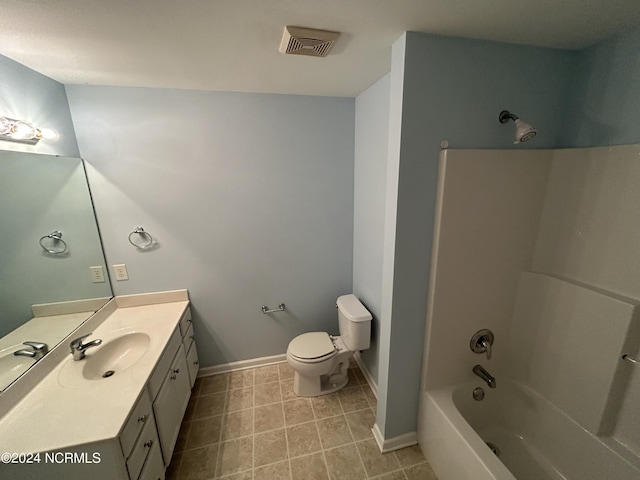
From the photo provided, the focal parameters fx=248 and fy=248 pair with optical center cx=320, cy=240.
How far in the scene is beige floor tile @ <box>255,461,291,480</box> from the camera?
1435 millimetres

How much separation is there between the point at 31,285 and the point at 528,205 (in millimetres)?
2755

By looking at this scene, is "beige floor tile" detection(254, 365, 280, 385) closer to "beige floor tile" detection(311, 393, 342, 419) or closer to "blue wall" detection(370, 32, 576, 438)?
"beige floor tile" detection(311, 393, 342, 419)

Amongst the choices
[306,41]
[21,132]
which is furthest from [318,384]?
[21,132]

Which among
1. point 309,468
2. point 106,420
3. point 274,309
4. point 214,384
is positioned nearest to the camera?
point 106,420

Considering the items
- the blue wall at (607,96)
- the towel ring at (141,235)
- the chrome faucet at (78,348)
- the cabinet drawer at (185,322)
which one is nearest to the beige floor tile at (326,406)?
the cabinet drawer at (185,322)

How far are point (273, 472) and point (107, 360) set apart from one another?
120cm

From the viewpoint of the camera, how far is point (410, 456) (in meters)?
1.54

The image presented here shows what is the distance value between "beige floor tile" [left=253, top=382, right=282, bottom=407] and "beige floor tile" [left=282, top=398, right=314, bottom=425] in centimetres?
10

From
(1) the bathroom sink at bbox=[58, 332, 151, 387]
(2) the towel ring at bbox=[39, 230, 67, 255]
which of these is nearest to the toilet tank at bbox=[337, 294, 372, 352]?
(1) the bathroom sink at bbox=[58, 332, 151, 387]

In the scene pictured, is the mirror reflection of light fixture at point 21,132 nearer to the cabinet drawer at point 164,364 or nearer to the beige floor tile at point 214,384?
the cabinet drawer at point 164,364

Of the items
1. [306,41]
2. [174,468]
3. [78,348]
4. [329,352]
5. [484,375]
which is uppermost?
[306,41]

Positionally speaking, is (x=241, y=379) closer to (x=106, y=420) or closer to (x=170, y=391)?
(x=170, y=391)

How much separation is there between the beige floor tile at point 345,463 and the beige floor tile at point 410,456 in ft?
0.82

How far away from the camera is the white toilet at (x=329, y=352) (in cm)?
186
